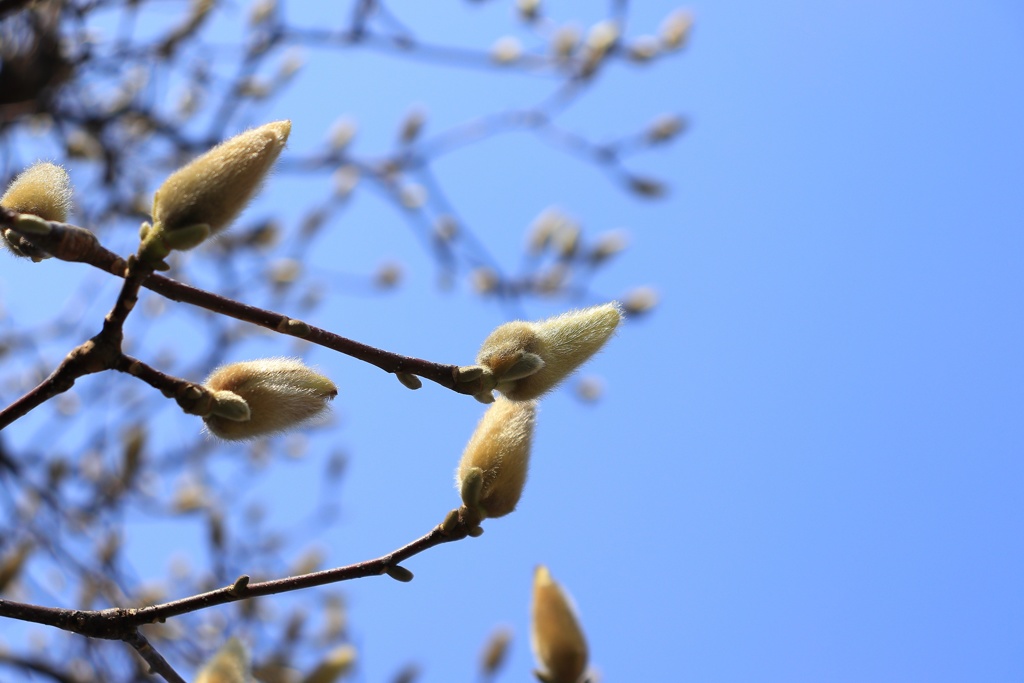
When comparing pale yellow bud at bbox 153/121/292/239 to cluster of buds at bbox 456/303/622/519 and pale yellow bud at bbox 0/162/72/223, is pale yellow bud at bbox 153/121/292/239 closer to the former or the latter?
pale yellow bud at bbox 0/162/72/223

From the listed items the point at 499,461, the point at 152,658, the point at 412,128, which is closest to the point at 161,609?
the point at 152,658

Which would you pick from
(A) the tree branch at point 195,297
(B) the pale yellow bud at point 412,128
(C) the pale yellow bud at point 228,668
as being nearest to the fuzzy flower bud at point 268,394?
(A) the tree branch at point 195,297

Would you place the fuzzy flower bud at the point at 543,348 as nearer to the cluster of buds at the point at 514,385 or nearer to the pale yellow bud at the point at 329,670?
the cluster of buds at the point at 514,385

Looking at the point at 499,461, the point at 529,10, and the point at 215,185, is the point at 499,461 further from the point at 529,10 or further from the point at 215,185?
the point at 529,10

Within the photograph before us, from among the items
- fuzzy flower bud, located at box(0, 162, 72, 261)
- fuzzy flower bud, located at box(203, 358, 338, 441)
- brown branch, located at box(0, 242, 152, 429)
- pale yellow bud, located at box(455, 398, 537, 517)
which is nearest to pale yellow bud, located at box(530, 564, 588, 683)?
pale yellow bud, located at box(455, 398, 537, 517)

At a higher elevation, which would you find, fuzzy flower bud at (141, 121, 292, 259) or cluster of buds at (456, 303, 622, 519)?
fuzzy flower bud at (141, 121, 292, 259)

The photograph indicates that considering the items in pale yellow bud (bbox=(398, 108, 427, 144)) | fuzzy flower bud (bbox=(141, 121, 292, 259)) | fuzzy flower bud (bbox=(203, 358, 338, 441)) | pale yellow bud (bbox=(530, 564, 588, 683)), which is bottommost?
pale yellow bud (bbox=(530, 564, 588, 683))

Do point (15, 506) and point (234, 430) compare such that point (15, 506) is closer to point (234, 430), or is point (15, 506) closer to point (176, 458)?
point (176, 458)

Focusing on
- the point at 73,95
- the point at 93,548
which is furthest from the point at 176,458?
the point at 73,95
